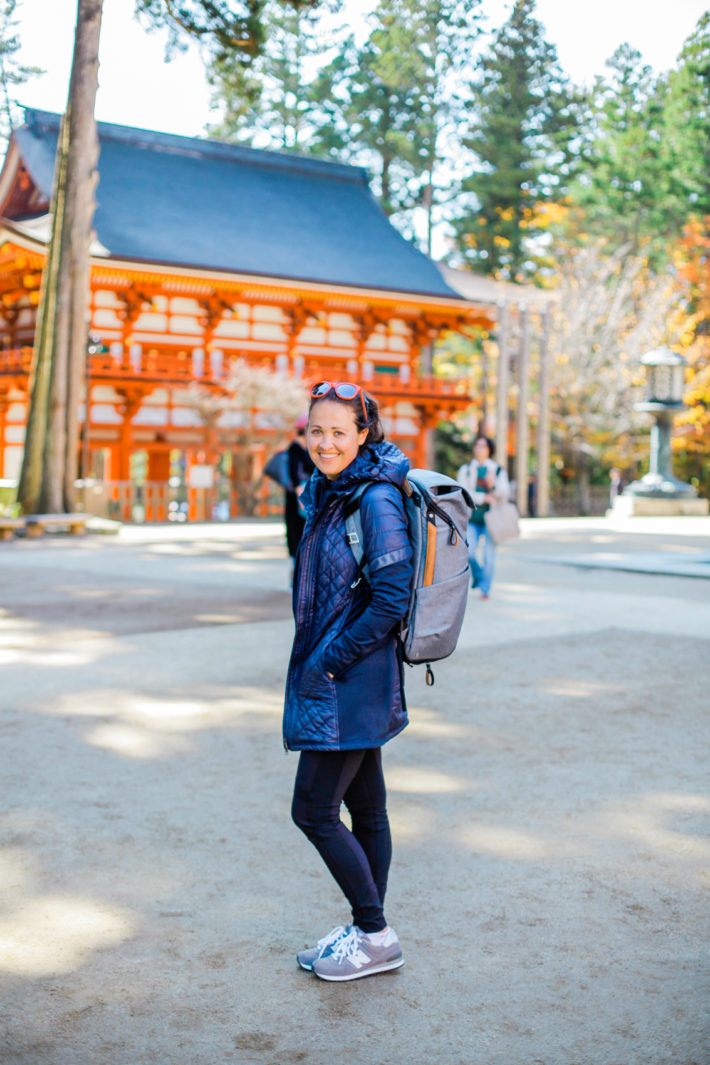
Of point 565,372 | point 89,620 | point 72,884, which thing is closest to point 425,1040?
point 72,884

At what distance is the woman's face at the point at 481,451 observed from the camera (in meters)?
10.5

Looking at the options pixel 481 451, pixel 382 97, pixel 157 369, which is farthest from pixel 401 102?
pixel 481 451

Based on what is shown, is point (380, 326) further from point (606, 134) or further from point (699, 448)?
point (606, 134)

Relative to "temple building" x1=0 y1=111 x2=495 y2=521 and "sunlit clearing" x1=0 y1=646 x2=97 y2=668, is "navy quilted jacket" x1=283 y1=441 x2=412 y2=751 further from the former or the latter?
"temple building" x1=0 y1=111 x2=495 y2=521

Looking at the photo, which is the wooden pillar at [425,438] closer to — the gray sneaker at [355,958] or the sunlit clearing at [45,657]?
the sunlit clearing at [45,657]

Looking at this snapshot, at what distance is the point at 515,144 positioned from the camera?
43219 millimetres

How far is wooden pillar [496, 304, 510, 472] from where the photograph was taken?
3130cm

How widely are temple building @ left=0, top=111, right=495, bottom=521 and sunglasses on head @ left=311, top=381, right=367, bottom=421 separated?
22573 mm

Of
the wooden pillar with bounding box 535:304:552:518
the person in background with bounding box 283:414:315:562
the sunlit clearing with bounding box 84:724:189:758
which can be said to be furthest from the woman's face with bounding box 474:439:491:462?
the wooden pillar with bounding box 535:304:552:518

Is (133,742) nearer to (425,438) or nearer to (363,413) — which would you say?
(363,413)

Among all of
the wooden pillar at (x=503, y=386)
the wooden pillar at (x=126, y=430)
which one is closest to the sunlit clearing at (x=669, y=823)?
the wooden pillar at (x=126, y=430)

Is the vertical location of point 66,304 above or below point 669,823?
above

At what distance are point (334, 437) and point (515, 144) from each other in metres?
43.1

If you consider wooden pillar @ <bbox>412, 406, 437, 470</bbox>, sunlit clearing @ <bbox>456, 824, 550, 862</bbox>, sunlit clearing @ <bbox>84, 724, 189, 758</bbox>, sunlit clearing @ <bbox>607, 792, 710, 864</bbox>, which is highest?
wooden pillar @ <bbox>412, 406, 437, 470</bbox>
